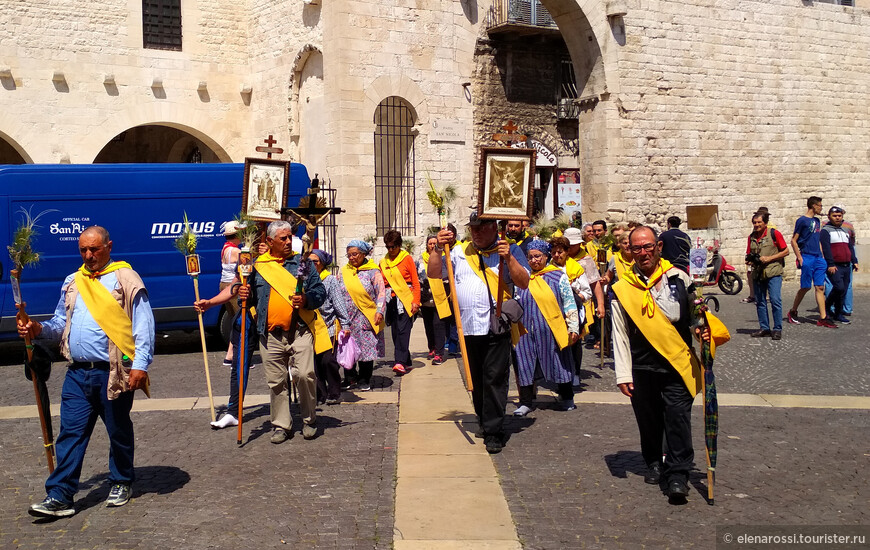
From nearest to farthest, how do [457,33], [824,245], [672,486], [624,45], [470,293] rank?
[672,486] < [470,293] < [824,245] < [457,33] < [624,45]

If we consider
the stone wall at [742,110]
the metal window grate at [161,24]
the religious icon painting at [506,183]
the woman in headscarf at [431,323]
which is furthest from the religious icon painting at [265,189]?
the stone wall at [742,110]

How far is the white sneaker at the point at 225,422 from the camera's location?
7.44m

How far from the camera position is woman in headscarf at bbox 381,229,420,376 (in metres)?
10.0

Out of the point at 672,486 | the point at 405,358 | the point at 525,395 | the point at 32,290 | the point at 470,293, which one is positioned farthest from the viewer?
the point at 32,290

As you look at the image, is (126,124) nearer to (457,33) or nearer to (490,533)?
(457,33)

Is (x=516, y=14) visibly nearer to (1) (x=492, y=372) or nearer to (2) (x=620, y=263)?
(2) (x=620, y=263)

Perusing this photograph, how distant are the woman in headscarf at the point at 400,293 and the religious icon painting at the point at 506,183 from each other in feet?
10.7

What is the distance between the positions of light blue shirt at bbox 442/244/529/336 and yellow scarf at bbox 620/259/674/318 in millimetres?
1312

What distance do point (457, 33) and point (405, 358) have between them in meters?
8.90

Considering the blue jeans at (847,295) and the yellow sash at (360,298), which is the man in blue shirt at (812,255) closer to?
A: the blue jeans at (847,295)

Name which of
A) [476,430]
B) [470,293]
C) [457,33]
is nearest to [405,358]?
[476,430]

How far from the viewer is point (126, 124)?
17.7 meters

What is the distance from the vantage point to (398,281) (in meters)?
10.1

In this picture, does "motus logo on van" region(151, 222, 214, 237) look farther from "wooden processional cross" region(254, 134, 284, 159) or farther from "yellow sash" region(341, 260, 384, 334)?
"yellow sash" region(341, 260, 384, 334)
